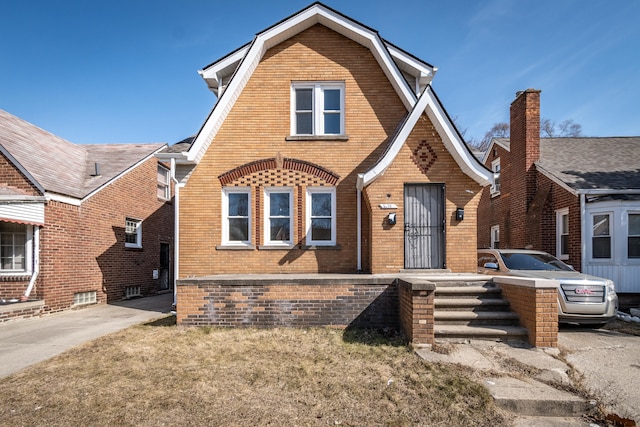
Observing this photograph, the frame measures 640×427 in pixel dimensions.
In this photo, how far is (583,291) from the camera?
7.21 m

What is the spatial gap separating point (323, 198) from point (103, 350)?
236 inches

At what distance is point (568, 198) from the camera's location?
11.5m

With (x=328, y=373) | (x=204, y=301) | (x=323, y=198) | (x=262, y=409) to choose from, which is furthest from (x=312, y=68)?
(x=262, y=409)

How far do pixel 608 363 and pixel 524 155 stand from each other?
985cm

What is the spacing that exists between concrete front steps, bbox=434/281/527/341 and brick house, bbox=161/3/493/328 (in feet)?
7.73

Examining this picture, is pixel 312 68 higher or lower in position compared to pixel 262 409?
higher

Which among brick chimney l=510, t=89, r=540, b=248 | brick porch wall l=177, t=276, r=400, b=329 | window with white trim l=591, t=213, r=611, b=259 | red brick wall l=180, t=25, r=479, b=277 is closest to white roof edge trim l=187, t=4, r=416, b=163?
red brick wall l=180, t=25, r=479, b=277

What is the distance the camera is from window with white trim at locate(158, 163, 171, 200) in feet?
52.2

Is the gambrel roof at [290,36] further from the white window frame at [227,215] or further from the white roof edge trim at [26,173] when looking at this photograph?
the white roof edge trim at [26,173]

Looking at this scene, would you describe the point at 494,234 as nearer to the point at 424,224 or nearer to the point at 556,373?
the point at 424,224

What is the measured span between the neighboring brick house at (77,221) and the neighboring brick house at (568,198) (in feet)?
49.6

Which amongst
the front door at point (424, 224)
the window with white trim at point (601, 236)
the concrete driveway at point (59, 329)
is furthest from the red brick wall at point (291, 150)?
the window with white trim at point (601, 236)

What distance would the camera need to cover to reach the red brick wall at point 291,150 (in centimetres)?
939

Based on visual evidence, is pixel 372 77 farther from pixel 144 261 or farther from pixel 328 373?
pixel 144 261
